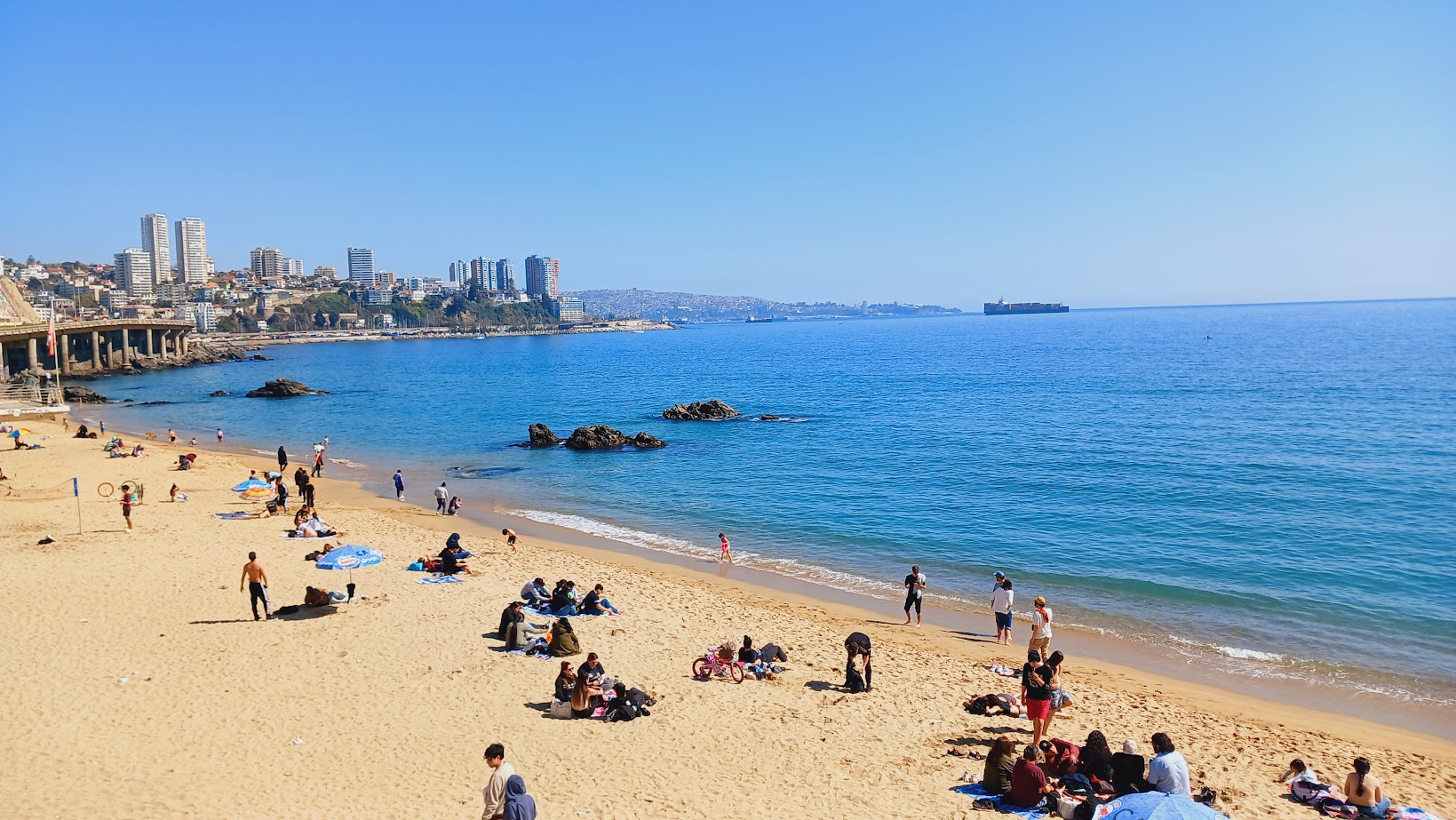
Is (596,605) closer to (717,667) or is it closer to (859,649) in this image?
(717,667)

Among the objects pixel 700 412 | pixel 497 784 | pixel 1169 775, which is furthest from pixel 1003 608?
pixel 700 412

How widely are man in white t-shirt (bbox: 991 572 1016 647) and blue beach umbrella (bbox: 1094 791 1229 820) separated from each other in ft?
27.8

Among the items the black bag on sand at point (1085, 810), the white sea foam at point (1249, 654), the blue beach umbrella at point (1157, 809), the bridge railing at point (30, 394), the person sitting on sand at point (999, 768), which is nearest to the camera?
the blue beach umbrella at point (1157, 809)

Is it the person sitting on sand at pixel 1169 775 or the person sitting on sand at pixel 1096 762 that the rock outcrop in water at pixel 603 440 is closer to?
the person sitting on sand at pixel 1096 762

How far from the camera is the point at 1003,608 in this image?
1633 cm

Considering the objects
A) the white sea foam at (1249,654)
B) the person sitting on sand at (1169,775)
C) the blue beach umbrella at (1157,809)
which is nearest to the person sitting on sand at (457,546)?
the person sitting on sand at (1169,775)

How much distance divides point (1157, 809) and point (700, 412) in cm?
4794

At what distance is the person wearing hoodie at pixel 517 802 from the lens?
770cm

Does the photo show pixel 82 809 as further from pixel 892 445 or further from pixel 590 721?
pixel 892 445

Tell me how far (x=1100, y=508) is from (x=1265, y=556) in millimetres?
5926

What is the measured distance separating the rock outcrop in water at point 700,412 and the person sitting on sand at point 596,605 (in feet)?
123

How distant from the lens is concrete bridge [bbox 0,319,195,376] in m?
74.4

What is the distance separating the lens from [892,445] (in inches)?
1670

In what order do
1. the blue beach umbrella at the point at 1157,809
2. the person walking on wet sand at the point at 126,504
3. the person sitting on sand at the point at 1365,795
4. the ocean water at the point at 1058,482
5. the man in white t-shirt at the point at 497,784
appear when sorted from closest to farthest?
the blue beach umbrella at the point at 1157,809, the man in white t-shirt at the point at 497,784, the person sitting on sand at the point at 1365,795, the ocean water at the point at 1058,482, the person walking on wet sand at the point at 126,504
